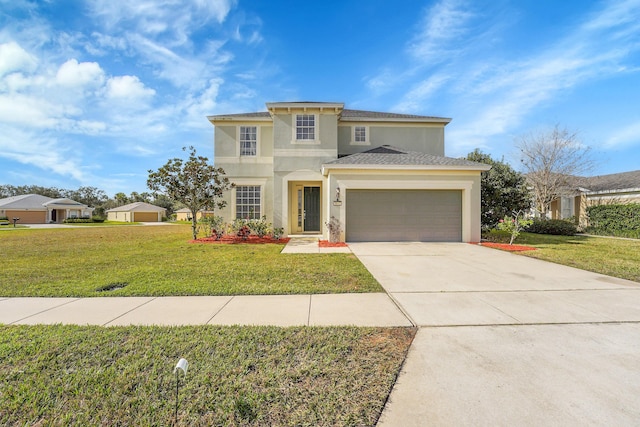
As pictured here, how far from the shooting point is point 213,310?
13.9 feet

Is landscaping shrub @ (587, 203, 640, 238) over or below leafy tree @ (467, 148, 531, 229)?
below

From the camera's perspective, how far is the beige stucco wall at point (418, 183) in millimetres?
11773

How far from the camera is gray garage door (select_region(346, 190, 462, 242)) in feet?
39.3

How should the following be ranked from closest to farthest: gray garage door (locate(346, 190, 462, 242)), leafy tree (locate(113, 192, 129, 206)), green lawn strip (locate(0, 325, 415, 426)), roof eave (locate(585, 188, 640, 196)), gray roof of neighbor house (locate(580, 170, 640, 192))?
green lawn strip (locate(0, 325, 415, 426)) → gray garage door (locate(346, 190, 462, 242)) → roof eave (locate(585, 188, 640, 196)) → gray roof of neighbor house (locate(580, 170, 640, 192)) → leafy tree (locate(113, 192, 129, 206))

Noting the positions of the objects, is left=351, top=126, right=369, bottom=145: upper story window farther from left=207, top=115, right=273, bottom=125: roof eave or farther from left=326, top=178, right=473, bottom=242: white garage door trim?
left=207, top=115, right=273, bottom=125: roof eave

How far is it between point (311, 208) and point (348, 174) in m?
3.90

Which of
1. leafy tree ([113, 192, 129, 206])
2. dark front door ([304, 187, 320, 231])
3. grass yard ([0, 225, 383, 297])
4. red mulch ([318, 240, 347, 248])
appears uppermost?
leafy tree ([113, 192, 129, 206])

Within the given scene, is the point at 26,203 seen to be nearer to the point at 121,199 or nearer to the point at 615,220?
the point at 121,199

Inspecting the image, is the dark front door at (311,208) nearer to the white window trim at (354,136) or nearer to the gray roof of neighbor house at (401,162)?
the gray roof of neighbor house at (401,162)

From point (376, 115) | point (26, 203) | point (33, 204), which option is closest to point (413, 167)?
point (376, 115)

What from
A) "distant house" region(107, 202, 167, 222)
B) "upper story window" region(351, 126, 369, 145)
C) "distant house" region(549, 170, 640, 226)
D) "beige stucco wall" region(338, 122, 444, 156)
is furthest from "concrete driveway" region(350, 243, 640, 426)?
"distant house" region(107, 202, 167, 222)

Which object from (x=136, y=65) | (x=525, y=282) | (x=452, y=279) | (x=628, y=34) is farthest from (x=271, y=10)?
(x=628, y=34)

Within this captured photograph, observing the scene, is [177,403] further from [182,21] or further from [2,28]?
[2,28]

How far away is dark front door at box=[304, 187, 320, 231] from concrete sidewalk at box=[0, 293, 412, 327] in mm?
10105
